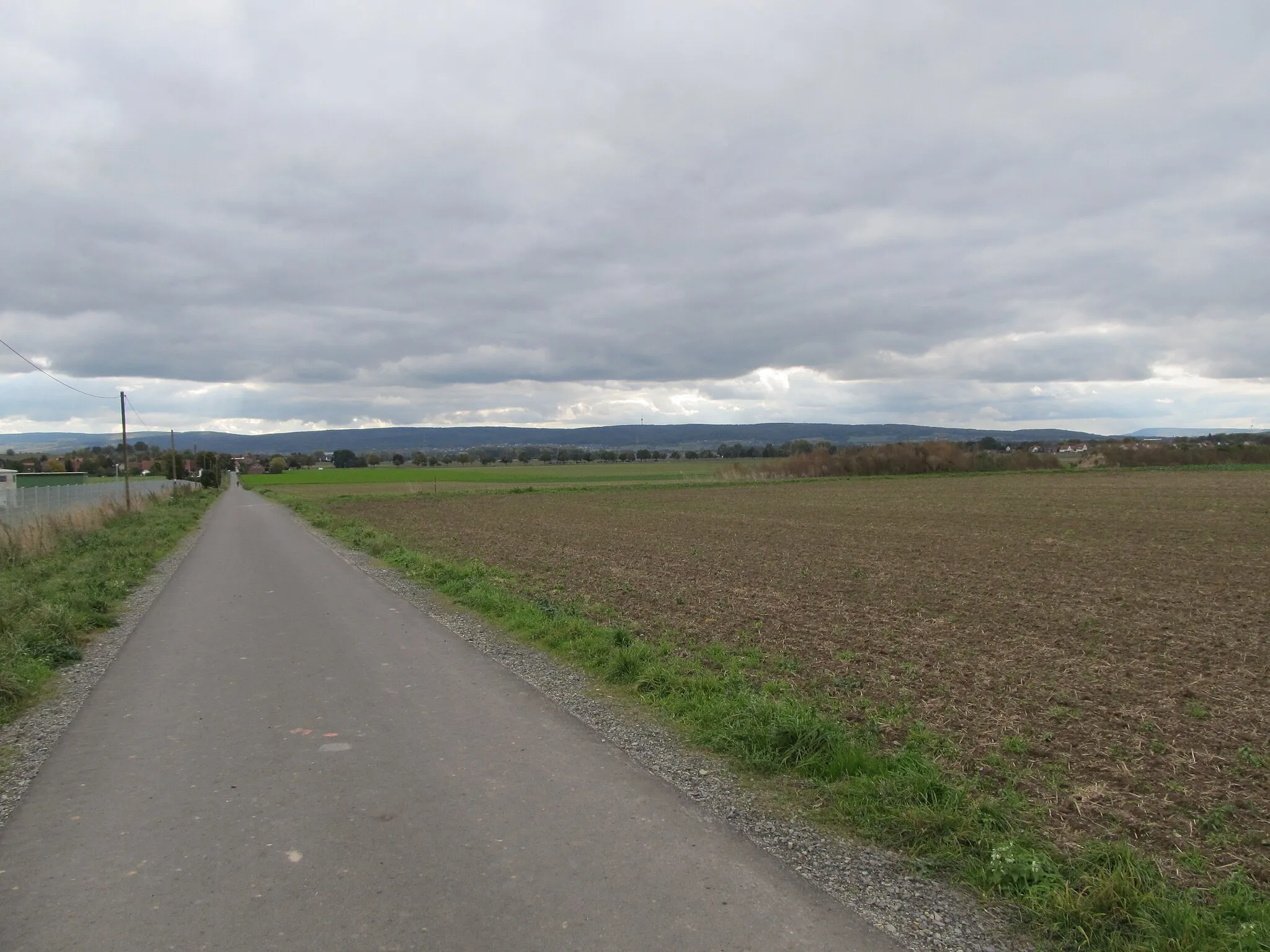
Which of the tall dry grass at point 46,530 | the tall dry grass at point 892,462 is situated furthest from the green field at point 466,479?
the tall dry grass at point 46,530

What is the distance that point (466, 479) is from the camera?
3435 inches

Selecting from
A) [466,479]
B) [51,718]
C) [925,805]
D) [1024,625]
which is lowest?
[466,479]

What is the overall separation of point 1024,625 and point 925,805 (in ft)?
22.5

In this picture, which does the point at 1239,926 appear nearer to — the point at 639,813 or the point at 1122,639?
the point at 639,813

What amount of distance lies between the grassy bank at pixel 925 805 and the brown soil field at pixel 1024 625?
30 centimetres

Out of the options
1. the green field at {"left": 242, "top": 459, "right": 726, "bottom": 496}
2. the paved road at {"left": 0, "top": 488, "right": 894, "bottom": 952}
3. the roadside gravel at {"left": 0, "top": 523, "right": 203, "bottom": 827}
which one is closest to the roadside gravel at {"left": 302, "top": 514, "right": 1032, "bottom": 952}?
the paved road at {"left": 0, "top": 488, "right": 894, "bottom": 952}

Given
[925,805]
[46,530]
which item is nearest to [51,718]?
[925,805]

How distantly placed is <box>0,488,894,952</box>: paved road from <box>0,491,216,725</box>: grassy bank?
1.36 meters

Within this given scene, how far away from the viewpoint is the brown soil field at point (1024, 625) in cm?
541

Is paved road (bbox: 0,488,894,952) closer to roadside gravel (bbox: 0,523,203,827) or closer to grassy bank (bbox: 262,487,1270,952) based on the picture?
roadside gravel (bbox: 0,523,203,827)

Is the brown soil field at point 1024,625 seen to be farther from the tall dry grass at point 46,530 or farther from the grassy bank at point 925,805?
the tall dry grass at point 46,530

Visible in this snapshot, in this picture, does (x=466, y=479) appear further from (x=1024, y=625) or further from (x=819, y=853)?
(x=819, y=853)

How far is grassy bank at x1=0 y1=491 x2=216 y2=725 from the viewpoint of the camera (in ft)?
28.4

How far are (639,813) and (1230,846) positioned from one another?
3262 mm
